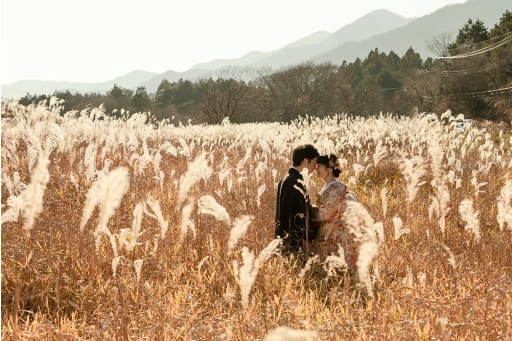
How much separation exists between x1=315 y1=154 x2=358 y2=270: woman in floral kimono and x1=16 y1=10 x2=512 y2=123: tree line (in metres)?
20.8

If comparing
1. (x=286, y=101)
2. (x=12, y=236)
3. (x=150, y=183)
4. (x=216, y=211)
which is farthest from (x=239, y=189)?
(x=286, y=101)

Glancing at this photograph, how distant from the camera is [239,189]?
18.7 feet

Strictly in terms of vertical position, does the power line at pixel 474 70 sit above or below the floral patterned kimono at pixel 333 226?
above

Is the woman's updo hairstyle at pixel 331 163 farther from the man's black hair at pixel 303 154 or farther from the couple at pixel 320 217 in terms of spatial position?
the man's black hair at pixel 303 154

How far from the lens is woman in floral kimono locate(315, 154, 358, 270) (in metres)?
4.17

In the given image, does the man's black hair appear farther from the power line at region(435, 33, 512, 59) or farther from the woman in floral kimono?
the power line at region(435, 33, 512, 59)

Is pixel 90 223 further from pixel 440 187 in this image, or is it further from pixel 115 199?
pixel 440 187

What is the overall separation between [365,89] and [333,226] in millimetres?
47318

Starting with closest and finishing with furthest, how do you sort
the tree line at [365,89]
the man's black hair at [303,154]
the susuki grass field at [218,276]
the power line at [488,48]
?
the susuki grass field at [218,276], the man's black hair at [303,154], the power line at [488,48], the tree line at [365,89]

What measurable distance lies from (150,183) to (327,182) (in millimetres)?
2470

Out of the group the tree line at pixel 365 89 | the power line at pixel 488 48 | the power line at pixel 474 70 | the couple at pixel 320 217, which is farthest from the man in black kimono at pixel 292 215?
the power line at pixel 488 48

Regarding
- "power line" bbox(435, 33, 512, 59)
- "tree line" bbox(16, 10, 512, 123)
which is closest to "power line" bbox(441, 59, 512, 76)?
"tree line" bbox(16, 10, 512, 123)

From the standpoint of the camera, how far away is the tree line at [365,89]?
107ft

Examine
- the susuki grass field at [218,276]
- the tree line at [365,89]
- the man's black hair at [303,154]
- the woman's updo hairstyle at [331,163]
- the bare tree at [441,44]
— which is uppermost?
the bare tree at [441,44]
